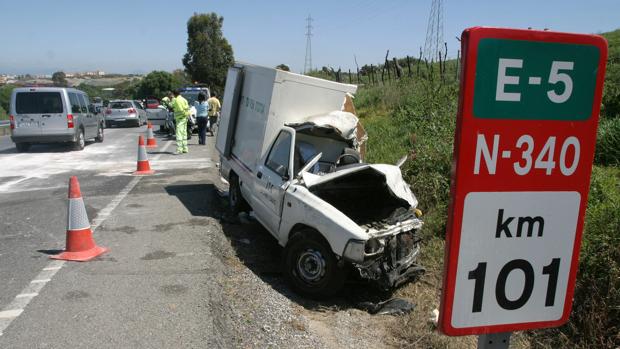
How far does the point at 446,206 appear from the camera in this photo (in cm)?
761

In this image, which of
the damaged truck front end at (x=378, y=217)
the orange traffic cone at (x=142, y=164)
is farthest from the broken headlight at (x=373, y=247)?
the orange traffic cone at (x=142, y=164)

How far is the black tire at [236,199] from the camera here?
8.24 meters

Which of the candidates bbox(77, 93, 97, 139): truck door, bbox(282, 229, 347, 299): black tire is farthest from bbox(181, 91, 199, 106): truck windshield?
bbox(282, 229, 347, 299): black tire

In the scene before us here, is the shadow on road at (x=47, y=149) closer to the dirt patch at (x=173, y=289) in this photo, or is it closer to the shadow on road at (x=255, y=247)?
the shadow on road at (x=255, y=247)

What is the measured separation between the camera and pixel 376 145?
36.5 feet

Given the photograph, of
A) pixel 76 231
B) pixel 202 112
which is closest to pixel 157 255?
pixel 76 231

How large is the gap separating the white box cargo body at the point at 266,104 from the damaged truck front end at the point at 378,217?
1509 millimetres

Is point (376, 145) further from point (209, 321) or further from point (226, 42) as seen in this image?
point (226, 42)

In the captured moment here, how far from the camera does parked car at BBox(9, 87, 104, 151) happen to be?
15.3 m

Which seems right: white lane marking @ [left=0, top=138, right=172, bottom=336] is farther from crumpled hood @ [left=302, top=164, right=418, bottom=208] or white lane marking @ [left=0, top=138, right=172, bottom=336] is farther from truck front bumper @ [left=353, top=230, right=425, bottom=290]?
truck front bumper @ [left=353, top=230, right=425, bottom=290]

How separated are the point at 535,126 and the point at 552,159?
0.43ft

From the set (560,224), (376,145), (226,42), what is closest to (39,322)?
(560,224)

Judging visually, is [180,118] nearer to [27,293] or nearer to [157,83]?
[27,293]

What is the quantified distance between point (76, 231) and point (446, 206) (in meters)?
5.13
